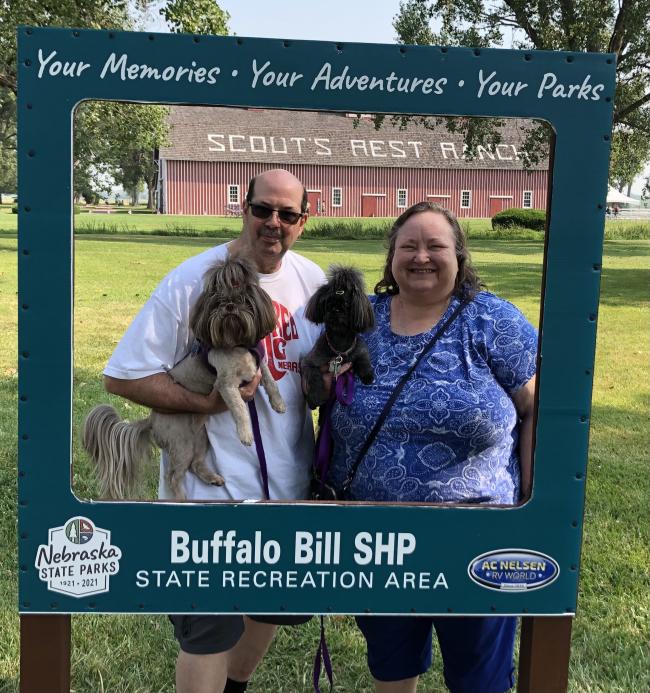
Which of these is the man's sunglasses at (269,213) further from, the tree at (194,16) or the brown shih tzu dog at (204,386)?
the tree at (194,16)

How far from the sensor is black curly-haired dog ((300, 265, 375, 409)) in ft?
7.45

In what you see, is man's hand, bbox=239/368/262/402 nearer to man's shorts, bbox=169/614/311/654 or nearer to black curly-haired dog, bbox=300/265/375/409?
black curly-haired dog, bbox=300/265/375/409

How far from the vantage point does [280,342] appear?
7.66ft

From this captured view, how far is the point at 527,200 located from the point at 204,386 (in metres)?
1.13

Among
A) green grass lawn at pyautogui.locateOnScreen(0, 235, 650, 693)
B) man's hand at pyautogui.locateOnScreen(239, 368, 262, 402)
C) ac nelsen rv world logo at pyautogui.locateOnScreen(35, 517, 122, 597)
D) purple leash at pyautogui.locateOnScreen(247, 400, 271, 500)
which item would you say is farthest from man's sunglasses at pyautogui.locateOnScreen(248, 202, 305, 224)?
ac nelsen rv world logo at pyautogui.locateOnScreen(35, 517, 122, 597)

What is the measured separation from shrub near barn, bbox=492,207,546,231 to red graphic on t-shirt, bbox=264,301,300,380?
706 mm

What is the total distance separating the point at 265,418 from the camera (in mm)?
2336

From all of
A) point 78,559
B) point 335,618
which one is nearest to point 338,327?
point 78,559

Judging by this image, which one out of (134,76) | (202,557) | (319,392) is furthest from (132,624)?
(134,76)

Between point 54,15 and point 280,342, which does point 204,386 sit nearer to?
point 280,342

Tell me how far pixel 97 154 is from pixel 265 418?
0.95m

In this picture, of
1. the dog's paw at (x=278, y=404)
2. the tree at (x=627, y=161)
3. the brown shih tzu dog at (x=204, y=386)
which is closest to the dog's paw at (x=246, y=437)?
the brown shih tzu dog at (x=204, y=386)

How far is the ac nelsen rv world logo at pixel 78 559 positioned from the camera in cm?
215

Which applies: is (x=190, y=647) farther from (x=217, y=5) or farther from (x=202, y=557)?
(x=217, y=5)
